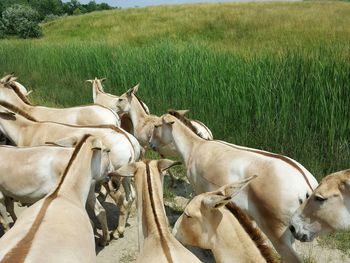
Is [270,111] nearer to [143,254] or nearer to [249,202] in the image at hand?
[249,202]

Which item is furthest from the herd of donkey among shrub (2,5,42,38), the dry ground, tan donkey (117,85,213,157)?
shrub (2,5,42,38)

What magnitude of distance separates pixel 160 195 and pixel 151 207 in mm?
148

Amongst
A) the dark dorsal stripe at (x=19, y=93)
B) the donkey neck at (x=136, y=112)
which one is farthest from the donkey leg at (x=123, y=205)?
the dark dorsal stripe at (x=19, y=93)

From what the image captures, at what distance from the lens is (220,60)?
32.5 ft

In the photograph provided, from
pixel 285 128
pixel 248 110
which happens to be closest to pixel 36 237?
pixel 285 128

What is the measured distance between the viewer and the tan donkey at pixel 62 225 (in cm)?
285

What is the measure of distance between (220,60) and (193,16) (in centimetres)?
2376

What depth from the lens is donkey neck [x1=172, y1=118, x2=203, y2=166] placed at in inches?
218

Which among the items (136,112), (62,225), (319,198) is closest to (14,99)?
(136,112)

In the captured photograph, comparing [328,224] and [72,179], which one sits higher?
[72,179]

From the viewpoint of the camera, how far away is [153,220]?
9.88 ft

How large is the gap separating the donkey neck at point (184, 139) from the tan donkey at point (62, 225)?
1.58 meters

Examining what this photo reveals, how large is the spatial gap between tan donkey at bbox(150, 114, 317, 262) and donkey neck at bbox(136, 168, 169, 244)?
4.56 ft

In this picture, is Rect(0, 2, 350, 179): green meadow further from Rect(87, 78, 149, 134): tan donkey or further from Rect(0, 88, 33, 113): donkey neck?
Rect(0, 88, 33, 113): donkey neck
